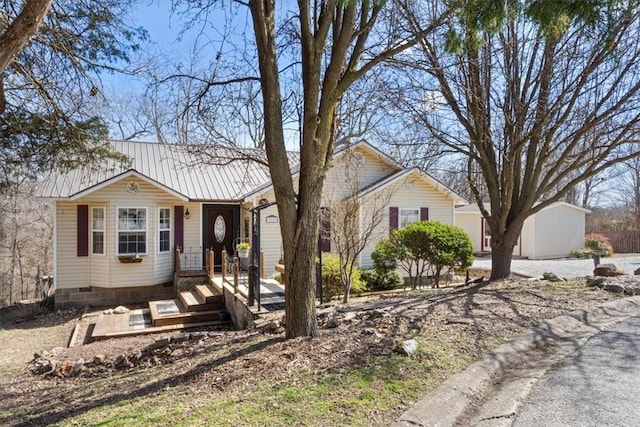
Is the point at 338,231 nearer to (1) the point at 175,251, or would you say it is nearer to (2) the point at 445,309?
(2) the point at 445,309

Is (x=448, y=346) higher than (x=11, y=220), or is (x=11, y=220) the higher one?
(x=11, y=220)

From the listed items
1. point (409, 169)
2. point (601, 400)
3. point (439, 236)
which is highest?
point (409, 169)

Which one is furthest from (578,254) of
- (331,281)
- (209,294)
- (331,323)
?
(331,323)

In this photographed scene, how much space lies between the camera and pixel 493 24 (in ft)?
15.8

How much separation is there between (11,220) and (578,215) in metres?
30.0

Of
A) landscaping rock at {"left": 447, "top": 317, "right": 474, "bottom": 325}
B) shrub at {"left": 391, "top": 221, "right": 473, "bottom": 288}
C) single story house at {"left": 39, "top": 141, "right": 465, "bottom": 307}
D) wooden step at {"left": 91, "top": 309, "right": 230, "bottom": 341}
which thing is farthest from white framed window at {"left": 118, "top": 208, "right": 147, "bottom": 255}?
landscaping rock at {"left": 447, "top": 317, "right": 474, "bottom": 325}

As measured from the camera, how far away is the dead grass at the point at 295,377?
10.7 feet

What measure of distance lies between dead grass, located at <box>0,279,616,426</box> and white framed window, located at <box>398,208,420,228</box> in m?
8.90

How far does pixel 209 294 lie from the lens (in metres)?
11.4

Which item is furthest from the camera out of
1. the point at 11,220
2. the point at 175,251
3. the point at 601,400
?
the point at 11,220

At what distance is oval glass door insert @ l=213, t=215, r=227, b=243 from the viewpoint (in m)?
15.2

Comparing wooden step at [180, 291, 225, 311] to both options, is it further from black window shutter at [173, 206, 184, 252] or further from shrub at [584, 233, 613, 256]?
shrub at [584, 233, 613, 256]

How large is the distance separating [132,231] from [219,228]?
3.08 metres

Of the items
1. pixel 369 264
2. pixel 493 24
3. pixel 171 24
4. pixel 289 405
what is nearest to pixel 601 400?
pixel 289 405
